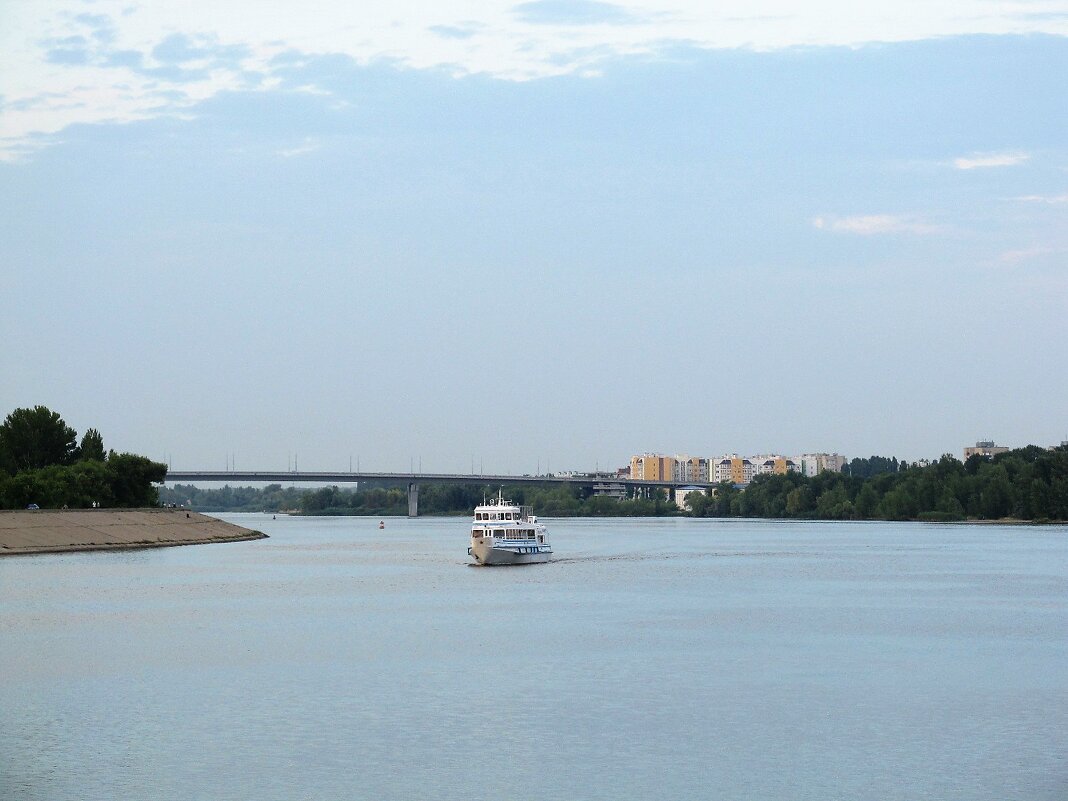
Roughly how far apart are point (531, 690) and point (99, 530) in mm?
103371

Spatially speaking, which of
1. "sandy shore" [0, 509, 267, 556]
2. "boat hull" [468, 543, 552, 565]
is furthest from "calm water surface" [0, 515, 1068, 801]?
"sandy shore" [0, 509, 267, 556]

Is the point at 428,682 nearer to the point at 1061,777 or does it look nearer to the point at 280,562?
the point at 1061,777

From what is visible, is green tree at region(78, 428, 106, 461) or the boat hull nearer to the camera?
the boat hull

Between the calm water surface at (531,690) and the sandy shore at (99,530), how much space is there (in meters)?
33.8

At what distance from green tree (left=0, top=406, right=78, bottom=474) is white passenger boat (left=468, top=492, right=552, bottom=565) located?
74.3 metres

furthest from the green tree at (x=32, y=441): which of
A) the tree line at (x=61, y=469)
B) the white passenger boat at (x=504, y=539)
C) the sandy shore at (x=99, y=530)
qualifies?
the white passenger boat at (x=504, y=539)

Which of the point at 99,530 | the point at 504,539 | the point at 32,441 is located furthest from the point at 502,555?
the point at 32,441

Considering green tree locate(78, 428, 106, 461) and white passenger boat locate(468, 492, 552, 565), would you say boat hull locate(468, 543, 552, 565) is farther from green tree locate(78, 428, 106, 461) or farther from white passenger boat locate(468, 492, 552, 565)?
green tree locate(78, 428, 106, 461)

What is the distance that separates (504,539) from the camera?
10900 cm

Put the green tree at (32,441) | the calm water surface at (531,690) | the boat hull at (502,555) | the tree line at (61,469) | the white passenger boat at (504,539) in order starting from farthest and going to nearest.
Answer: the green tree at (32,441) → the tree line at (61,469) → the white passenger boat at (504,539) → the boat hull at (502,555) → the calm water surface at (531,690)

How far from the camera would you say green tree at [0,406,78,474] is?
166m

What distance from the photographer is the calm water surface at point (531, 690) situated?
31.1 m

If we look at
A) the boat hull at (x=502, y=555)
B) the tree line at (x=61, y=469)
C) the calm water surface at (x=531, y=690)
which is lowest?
the calm water surface at (x=531, y=690)

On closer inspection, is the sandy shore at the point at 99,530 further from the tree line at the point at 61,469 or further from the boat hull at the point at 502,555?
the boat hull at the point at 502,555
